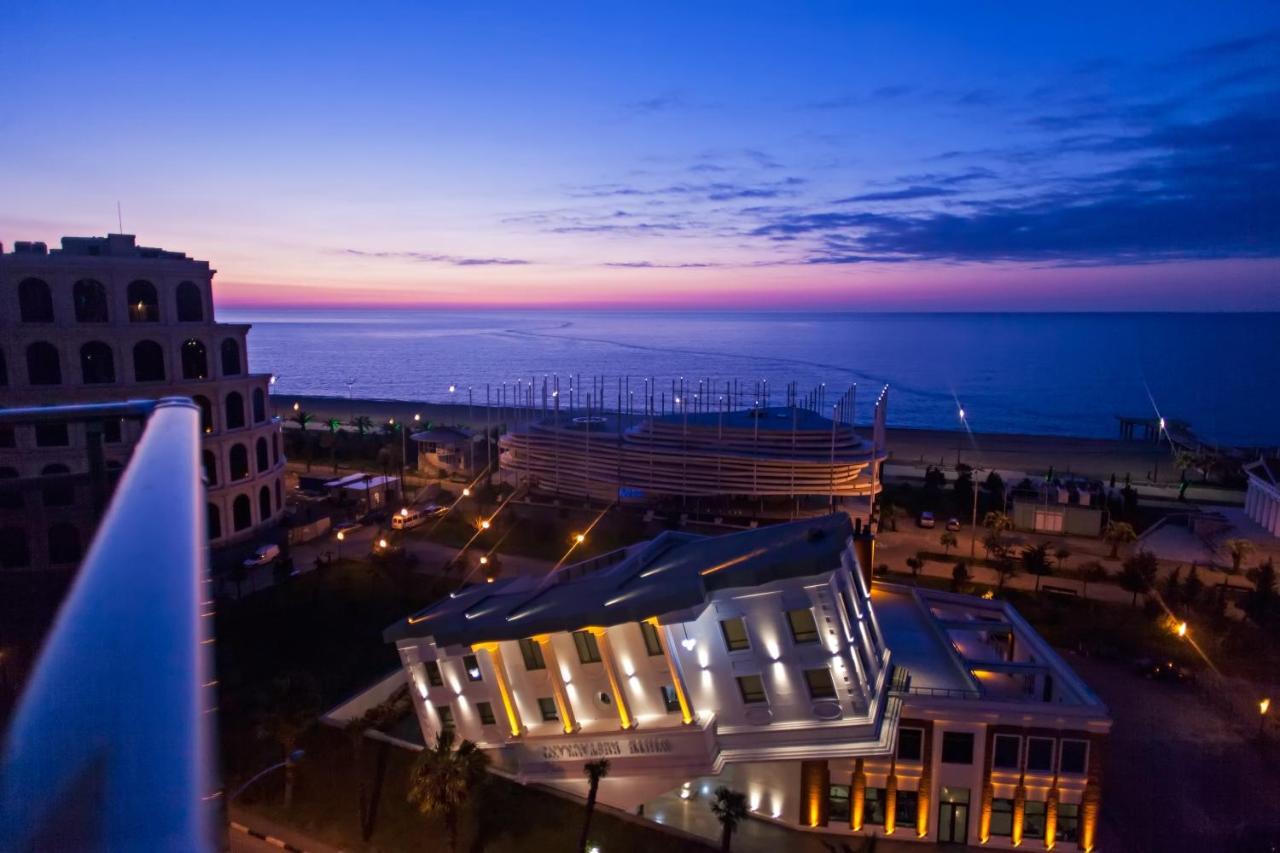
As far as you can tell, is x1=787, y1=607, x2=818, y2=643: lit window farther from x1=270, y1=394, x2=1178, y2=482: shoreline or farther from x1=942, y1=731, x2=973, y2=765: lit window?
x1=270, y1=394, x2=1178, y2=482: shoreline

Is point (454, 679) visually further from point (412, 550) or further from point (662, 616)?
point (412, 550)

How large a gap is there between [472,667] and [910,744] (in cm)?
953

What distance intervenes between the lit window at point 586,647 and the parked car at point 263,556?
19544 mm

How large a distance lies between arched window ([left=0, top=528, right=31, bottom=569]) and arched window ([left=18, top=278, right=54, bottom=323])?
26231mm

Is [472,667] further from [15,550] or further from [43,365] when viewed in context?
[43,365]

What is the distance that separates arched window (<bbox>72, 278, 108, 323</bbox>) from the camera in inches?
1199

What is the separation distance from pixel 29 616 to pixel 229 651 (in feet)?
Answer: 68.4

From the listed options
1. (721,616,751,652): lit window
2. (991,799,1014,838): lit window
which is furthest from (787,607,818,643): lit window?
(991,799,1014,838): lit window

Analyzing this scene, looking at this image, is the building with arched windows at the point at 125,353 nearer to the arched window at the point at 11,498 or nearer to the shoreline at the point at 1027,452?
the arched window at the point at 11,498

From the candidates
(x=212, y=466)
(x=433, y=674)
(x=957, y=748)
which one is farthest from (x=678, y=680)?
(x=212, y=466)

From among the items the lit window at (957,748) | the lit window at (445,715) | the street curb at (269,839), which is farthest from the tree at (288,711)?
the lit window at (957,748)

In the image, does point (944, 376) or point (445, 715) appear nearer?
point (445, 715)

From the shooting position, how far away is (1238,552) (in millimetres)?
32188

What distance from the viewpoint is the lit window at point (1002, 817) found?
17.0 metres
